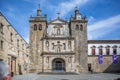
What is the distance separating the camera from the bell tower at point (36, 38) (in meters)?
47.7

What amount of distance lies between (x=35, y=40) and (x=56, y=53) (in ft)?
18.4

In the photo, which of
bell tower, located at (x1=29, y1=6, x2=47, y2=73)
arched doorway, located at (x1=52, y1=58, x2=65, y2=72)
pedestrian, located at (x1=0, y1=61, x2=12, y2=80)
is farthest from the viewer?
arched doorway, located at (x1=52, y1=58, x2=65, y2=72)

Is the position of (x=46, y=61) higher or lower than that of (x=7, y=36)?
lower

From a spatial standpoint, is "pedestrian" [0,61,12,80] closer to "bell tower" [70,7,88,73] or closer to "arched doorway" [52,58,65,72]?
"arched doorway" [52,58,65,72]

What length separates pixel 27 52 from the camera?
4703cm

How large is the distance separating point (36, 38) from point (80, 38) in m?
9.86

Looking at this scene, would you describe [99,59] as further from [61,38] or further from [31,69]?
[31,69]

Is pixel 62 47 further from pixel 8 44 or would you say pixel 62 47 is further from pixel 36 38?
pixel 8 44

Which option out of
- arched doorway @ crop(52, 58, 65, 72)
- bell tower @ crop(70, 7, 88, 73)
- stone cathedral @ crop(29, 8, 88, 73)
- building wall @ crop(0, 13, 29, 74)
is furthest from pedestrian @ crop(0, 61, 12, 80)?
bell tower @ crop(70, 7, 88, 73)

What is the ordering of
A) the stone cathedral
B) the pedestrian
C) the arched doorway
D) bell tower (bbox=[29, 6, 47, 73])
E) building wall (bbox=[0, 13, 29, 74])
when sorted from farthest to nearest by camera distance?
the arched doorway, bell tower (bbox=[29, 6, 47, 73]), the stone cathedral, building wall (bbox=[0, 13, 29, 74]), the pedestrian

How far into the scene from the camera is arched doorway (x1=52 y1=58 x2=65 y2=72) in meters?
48.0

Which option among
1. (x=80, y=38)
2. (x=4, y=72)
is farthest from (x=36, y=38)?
(x=4, y=72)

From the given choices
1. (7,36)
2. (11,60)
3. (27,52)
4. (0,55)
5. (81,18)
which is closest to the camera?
(0,55)

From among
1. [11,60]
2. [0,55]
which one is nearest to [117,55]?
[11,60]
